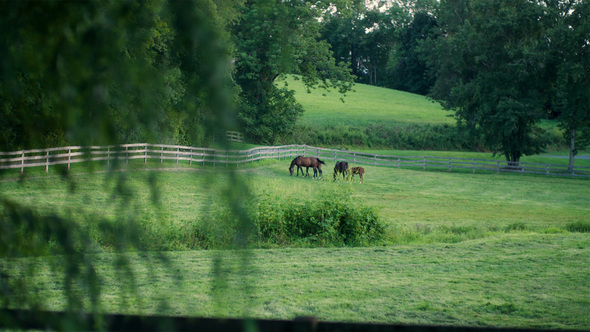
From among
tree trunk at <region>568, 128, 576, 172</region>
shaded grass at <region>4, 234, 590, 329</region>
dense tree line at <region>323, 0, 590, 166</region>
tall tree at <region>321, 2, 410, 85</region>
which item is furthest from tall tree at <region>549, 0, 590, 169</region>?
tall tree at <region>321, 2, 410, 85</region>

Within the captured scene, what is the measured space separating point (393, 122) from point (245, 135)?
3215 centimetres

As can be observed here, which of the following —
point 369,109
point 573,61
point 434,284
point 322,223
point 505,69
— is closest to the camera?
→ point 434,284

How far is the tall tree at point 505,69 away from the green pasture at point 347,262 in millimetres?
6187

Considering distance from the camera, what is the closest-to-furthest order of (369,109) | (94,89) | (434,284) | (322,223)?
1. (94,89)
2. (434,284)
3. (322,223)
4. (369,109)

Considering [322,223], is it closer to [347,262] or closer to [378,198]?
[347,262]

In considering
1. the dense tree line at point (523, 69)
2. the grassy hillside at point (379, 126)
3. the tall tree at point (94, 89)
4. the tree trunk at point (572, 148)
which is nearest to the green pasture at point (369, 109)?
the grassy hillside at point (379, 126)

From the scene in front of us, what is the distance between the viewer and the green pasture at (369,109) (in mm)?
31312

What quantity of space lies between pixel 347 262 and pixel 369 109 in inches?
1183

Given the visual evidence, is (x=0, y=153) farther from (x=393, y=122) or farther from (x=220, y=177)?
(x=393, y=122)

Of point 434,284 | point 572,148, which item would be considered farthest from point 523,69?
point 434,284

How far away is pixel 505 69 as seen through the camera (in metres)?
20.6

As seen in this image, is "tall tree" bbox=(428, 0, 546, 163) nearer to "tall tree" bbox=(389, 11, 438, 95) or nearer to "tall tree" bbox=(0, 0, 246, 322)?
"tall tree" bbox=(389, 11, 438, 95)

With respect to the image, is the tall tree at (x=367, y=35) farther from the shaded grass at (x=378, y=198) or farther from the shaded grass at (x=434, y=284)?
the shaded grass at (x=434, y=284)

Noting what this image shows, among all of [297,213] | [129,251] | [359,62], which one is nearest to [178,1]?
[129,251]
